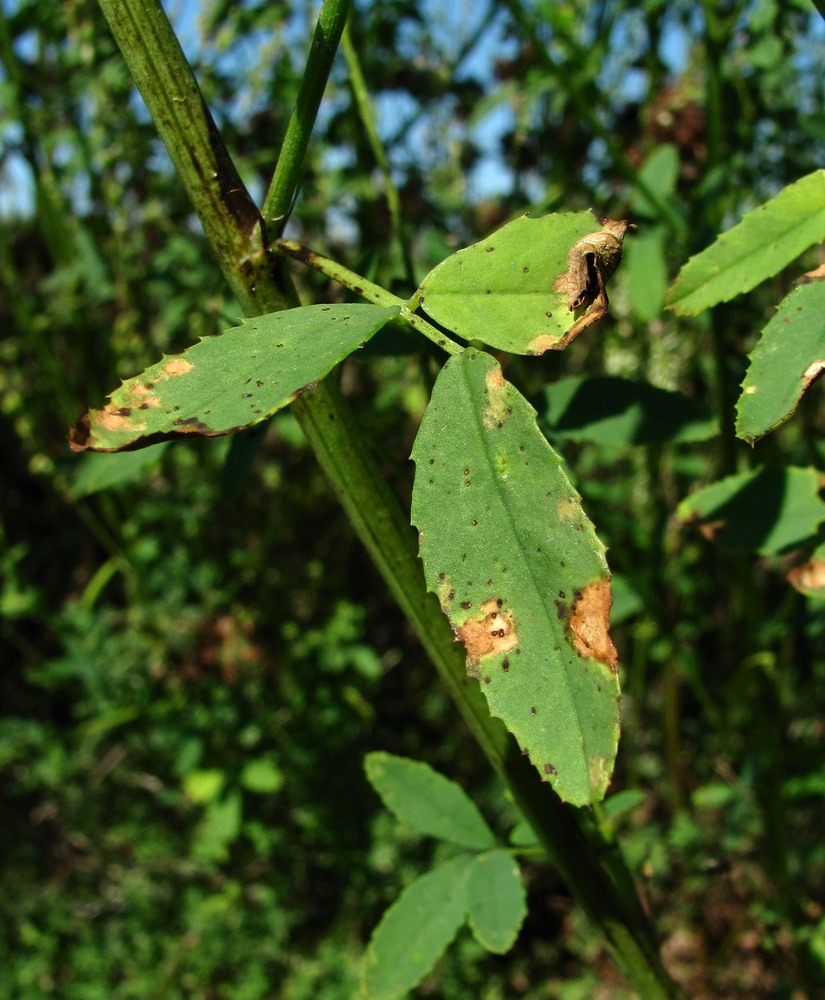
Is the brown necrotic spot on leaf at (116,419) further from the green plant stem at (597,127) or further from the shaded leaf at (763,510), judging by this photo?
the green plant stem at (597,127)

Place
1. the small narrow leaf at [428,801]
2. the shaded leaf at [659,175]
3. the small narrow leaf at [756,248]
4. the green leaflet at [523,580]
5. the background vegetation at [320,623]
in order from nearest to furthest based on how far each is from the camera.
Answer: the green leaflet at [523,580]
the small narrow leaf at [756,248]
the small narrow leaf at [428,801]
the shaded leaf at [659,175]
the background vegetation at [320,623]

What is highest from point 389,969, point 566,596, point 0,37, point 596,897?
point 0,37

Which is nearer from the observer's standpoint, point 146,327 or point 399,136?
point 399,136

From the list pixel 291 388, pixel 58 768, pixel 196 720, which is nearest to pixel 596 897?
pixel 291 388

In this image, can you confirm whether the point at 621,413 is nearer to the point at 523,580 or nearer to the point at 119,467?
the point at 523,580

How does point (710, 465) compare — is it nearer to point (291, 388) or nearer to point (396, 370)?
point (396, 370)

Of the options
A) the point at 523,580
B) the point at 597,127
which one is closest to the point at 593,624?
the point at 523,580

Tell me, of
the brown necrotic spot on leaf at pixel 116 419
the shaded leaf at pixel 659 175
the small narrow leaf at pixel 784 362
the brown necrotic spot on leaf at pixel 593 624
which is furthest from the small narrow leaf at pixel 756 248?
the shaded leaf at pixel 659 175
